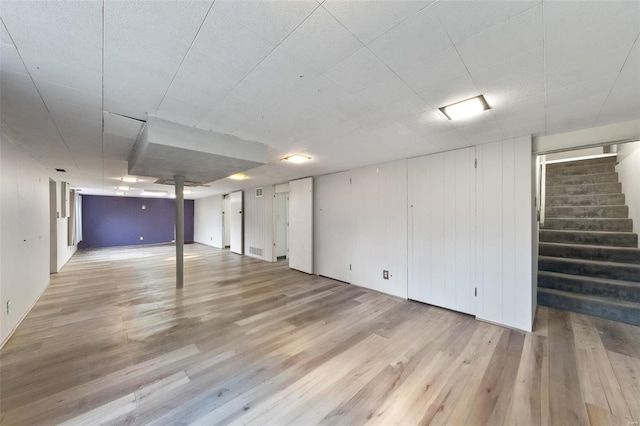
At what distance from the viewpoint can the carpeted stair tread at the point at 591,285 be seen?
10.8 ft

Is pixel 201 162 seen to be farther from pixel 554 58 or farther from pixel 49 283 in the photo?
pixel 49 283

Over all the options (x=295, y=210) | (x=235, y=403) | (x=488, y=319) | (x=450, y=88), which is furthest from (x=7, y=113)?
(x=488, y=319)

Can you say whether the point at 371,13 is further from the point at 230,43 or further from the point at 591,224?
the point at 591,224

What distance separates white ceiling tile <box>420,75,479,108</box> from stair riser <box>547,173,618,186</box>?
16.9 ft

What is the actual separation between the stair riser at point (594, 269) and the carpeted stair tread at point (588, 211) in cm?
129

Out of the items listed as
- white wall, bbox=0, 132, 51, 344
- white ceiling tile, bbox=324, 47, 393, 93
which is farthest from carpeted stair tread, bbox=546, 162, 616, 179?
white wall, bbox=0, 132, 51, 344

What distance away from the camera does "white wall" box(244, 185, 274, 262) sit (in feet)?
25.0

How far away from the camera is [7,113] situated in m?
2.29

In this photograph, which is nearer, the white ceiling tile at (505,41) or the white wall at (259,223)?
the white ceiling tile at (505,41)

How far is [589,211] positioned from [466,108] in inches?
174

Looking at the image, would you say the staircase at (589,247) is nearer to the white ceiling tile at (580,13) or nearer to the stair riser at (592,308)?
the stair riser at (592,308)

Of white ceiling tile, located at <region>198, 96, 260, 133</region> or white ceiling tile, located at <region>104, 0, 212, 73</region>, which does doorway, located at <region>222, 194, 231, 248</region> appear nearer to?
white ceiling tile, located at <region>198, 96, 260, 133</region>

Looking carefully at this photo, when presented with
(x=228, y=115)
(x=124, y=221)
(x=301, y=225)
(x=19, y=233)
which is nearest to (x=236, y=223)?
(x=301, y=225)

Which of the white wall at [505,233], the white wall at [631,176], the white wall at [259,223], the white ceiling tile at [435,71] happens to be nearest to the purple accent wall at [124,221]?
the white wall at [259,223]
